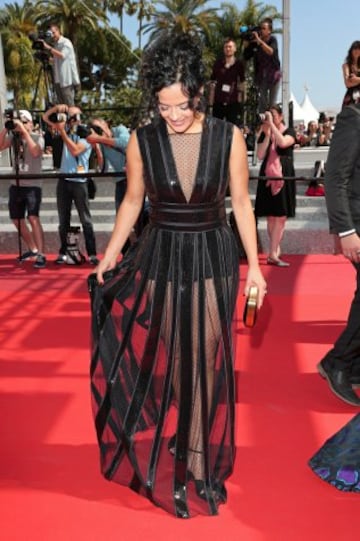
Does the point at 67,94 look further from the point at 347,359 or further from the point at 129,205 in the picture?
the point at 129,205

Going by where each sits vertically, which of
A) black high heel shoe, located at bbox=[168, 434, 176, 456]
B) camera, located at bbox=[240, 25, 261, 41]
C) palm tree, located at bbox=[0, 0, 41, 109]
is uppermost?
palm tree, located at bbox=[0, 0, 41, 109]

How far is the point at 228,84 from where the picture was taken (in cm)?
903

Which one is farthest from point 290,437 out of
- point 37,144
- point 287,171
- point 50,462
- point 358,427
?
point 37,144

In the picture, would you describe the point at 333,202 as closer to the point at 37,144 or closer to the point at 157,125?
the point at 157,125

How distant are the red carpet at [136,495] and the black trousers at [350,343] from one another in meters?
0.22

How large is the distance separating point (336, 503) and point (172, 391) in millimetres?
820

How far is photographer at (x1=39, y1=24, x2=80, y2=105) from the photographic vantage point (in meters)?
9.24

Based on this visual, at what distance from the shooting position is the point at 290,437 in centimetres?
308

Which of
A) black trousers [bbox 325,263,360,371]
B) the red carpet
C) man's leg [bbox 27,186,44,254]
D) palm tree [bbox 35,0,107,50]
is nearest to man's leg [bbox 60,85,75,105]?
man's leg [bbox 27,186,44,254]

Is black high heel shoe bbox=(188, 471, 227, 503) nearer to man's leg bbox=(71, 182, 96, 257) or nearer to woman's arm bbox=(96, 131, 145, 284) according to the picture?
woman's arm bbox=(96, 131, 145, 284)

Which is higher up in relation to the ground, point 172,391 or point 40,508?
point 172,391

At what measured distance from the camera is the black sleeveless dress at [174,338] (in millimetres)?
2371

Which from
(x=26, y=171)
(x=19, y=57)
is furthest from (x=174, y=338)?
(x=19, y=57)

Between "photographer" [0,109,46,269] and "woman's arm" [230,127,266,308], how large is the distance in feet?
15.9
